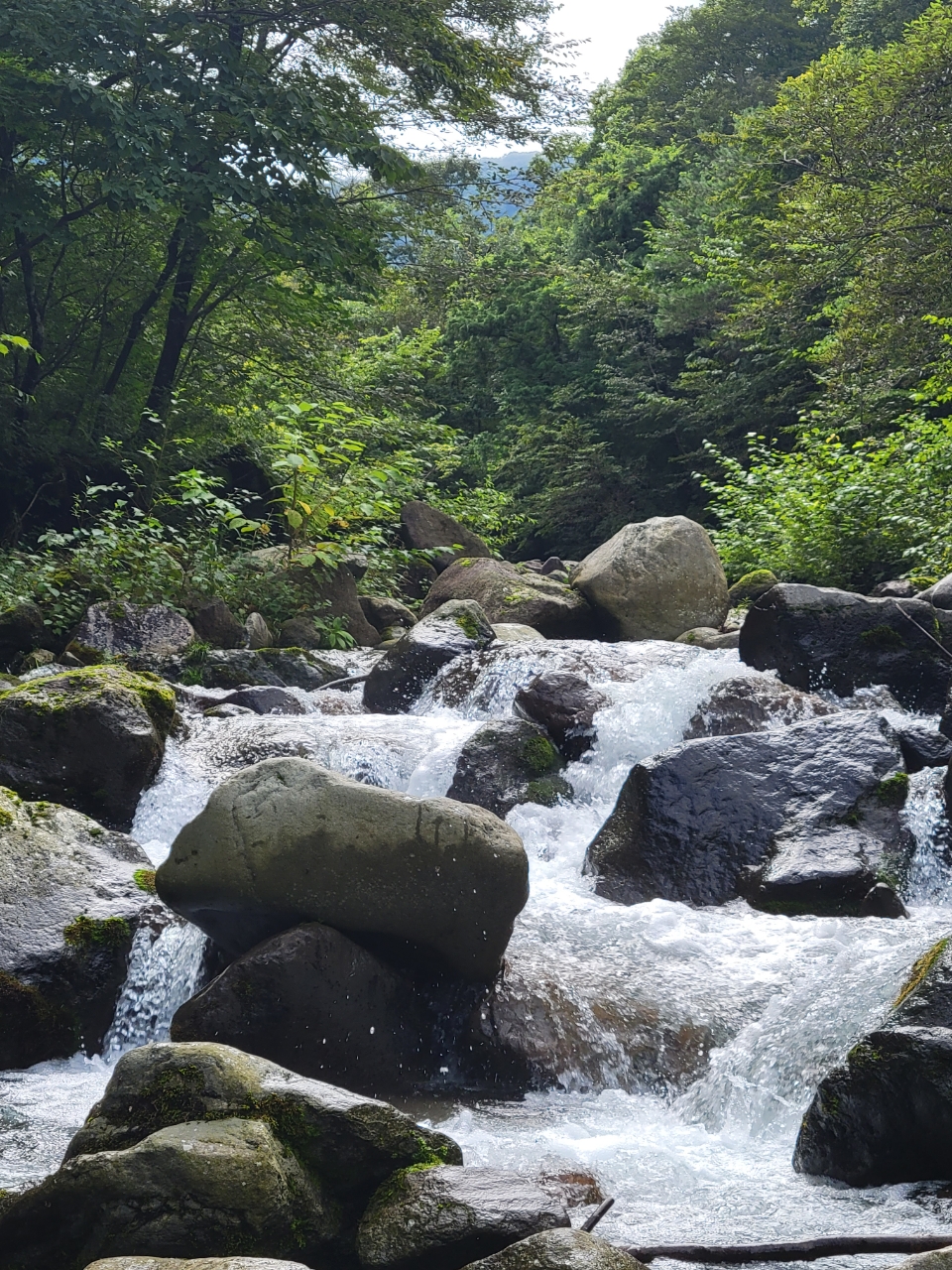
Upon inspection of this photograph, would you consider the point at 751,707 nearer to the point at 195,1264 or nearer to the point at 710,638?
the point at 710,638

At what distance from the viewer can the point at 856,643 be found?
9.31 meters

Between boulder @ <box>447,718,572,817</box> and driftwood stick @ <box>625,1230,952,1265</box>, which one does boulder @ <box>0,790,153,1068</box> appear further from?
driftwood stick @ <box>625,1230,952,1265</box>

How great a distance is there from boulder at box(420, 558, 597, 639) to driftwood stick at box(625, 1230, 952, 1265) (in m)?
10.1

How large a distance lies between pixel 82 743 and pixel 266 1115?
447 centimetres

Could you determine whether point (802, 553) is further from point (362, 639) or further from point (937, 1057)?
point (937, 1057)

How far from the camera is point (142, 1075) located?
3.17 meters

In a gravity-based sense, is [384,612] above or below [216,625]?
above

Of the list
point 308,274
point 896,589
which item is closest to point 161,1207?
point 896,589

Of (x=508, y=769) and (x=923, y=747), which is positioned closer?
(x=923, y=747)

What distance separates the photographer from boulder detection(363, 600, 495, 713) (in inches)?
413

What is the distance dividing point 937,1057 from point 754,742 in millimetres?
3926

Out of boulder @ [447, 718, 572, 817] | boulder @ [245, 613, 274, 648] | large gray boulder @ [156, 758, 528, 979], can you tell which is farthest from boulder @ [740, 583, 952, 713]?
boulder @ [245, 613, 274, 648]

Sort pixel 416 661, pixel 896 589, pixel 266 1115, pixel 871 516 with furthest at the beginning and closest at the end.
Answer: pixel 871 516, pixel 896 589, pixel 416 661, pixel 266 1115

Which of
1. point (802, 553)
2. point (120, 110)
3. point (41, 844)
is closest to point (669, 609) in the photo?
point (802, 553)
